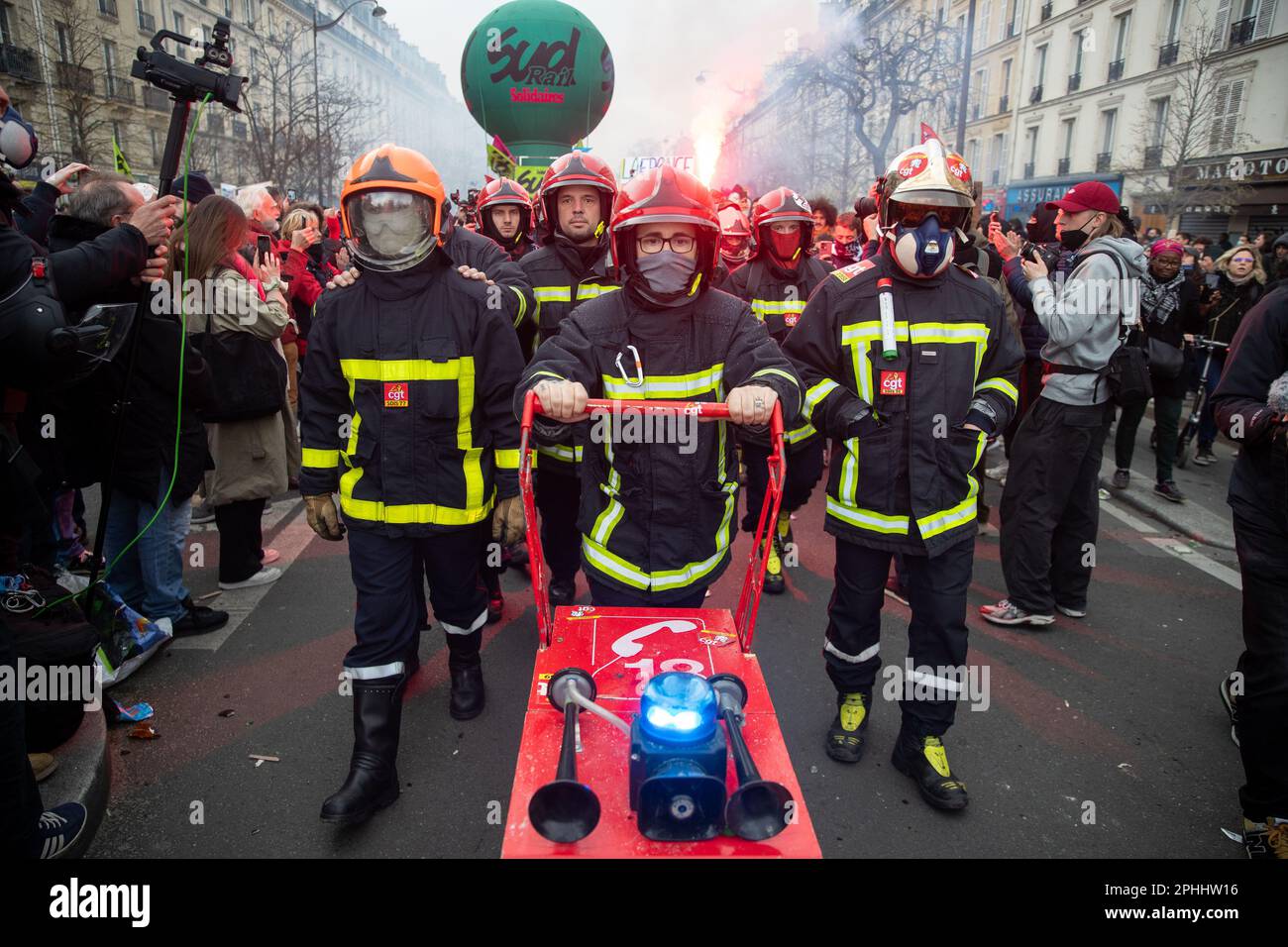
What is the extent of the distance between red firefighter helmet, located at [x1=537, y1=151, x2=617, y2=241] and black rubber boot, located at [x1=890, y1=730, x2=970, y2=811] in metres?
3.26

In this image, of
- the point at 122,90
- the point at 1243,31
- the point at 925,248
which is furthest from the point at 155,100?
the point at 925,248

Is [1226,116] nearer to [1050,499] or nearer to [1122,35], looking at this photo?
[1122,35]

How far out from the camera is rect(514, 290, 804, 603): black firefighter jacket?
2781 millimetres

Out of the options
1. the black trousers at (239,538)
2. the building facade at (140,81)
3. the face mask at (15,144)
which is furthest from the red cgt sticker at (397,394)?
the black trousers at (239,538)

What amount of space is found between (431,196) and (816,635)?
10.6 feet

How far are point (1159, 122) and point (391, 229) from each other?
102 feet

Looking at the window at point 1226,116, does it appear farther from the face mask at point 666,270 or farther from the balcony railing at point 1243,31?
the face mask at point 666,270

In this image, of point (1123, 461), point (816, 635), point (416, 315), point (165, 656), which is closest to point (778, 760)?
point (416, 315)

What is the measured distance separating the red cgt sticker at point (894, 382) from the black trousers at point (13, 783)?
10.2 ft

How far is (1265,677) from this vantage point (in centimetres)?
285

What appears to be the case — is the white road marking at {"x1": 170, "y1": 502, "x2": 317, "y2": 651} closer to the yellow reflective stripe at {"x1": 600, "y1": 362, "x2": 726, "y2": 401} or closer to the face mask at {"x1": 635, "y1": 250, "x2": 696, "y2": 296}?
the yellow reflective stripe at {"x1": 600, "y1": 362, "x2": 726, "y2": 401}

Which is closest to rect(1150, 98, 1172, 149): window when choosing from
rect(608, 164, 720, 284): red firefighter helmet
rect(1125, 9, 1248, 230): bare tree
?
rect(1125, 9, 1248, 230): bare tree

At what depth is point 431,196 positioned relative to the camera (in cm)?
302
